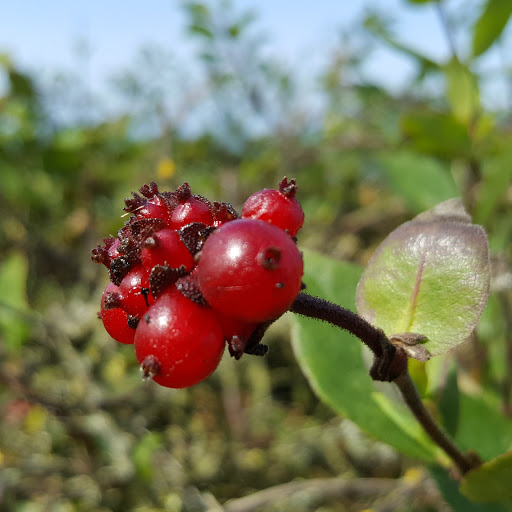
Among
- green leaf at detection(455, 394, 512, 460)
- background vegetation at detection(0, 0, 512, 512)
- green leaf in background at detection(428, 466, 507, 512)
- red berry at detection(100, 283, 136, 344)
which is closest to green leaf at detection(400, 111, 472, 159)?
background vegetation at detection(0, 0, 512, 512)

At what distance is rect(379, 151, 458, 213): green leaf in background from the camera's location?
1.72 metres

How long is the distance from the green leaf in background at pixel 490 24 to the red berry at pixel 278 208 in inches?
45.2

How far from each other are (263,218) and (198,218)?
8 centimetres

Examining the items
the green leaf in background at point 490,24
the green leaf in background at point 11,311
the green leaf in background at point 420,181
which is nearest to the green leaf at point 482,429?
the green leaf in background at point 420,181

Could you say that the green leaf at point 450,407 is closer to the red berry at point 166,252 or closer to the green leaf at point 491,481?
the green leaf at point 491,481

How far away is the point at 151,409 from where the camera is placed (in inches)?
93.6

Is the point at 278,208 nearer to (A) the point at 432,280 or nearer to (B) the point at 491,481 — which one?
(A) the point at 432,280

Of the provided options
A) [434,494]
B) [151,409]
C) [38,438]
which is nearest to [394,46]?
[434,494]

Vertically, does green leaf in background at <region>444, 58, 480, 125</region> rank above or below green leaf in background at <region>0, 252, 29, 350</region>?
below

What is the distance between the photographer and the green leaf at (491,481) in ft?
2.55

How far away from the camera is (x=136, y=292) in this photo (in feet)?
2.04

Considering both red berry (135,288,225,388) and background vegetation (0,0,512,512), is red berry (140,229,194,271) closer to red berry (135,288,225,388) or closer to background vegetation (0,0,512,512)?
red berry (135,288,225,388)

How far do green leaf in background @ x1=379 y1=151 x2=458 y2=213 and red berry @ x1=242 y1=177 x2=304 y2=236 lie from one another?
117cm

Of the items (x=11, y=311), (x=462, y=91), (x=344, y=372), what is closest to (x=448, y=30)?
(x=462, y=91)
